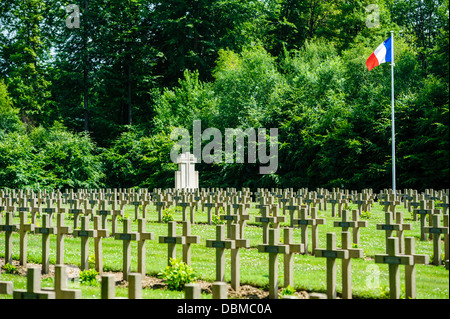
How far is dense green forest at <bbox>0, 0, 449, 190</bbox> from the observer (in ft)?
89.0

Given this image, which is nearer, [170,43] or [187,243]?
[187,243]

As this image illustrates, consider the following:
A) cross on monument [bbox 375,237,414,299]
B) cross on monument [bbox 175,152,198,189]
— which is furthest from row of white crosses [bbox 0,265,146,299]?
cross on monument [bbox 175,152,198,189]

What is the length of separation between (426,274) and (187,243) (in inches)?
141

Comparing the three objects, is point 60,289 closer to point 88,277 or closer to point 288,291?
point 288,291

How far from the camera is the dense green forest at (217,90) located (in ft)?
89.0

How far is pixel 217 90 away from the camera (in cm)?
3700

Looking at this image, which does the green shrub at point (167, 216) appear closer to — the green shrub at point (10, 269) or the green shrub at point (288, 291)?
the green shrub at point (10, 269)

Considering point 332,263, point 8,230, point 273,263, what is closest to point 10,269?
point 8,230

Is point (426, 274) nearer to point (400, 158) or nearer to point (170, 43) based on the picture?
point (400, 158)

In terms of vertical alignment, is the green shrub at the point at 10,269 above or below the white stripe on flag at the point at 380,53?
below

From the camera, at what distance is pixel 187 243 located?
8438 mm

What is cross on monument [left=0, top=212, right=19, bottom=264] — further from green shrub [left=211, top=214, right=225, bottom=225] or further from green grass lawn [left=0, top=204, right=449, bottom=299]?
green shrub [left=211, top=214, right=225, bottom=225]

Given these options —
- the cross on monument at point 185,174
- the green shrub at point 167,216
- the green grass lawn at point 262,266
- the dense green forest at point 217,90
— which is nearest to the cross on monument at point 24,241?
the green grass lawn at point 262,266
